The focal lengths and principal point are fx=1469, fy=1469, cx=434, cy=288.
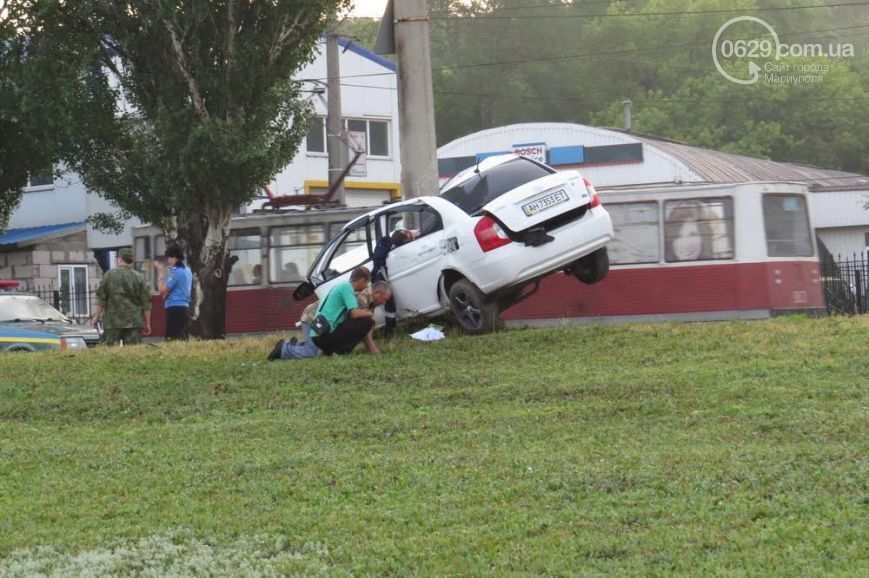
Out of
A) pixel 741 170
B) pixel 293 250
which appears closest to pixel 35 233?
pixel 293 250

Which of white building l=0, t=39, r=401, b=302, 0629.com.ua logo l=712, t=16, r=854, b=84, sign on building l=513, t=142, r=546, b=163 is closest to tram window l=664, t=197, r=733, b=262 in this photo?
white building l=0, t=39, r=401, b=302

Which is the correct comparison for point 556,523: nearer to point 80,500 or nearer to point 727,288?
point 80,500

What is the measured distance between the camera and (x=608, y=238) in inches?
672

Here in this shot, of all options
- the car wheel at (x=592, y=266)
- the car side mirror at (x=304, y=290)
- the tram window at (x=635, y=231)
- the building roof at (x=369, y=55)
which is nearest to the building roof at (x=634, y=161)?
the building roof at (x=369, y=55)

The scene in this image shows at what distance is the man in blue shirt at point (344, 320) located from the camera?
15.3m

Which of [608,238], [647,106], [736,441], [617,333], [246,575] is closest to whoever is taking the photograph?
[246,575]

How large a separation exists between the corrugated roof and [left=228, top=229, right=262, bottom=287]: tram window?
21573 mm

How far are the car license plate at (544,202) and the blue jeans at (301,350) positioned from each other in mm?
2738

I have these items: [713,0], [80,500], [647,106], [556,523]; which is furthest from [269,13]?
[713,0]

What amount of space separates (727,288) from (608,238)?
20.0 ft

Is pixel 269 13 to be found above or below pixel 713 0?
below

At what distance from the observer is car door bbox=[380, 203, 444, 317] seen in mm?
16766

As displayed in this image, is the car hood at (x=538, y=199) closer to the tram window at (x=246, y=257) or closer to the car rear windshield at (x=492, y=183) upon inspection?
the car rear windshield at (x=492, y=183)

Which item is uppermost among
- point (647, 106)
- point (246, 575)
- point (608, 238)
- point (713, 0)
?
point (713, 0)
